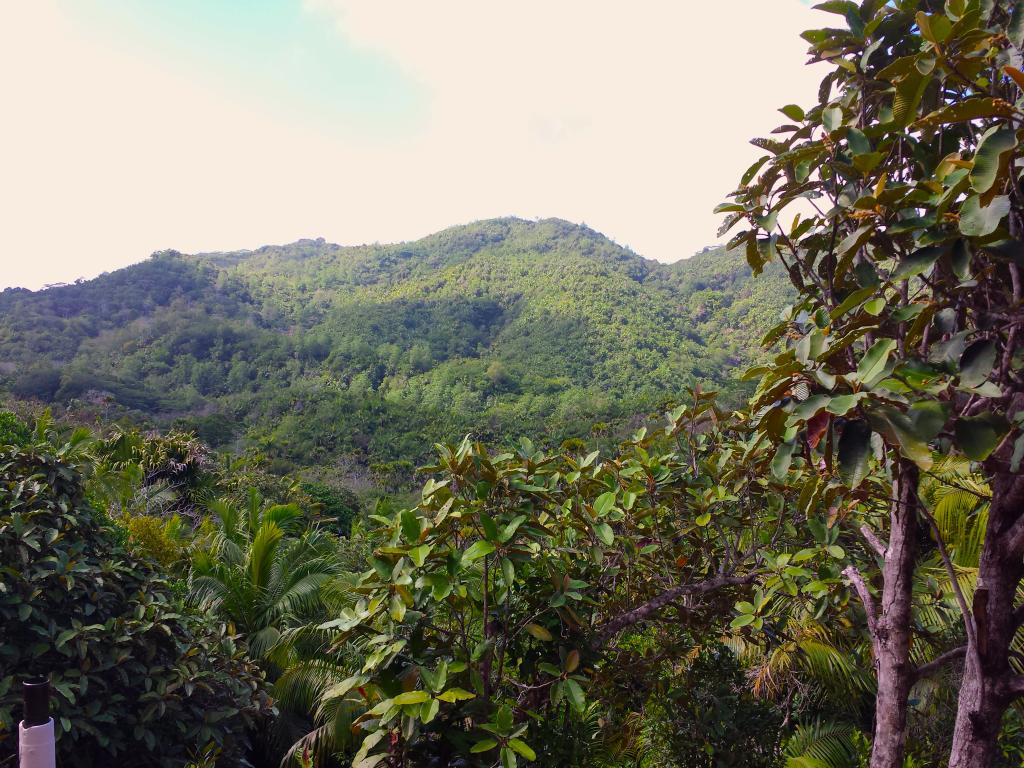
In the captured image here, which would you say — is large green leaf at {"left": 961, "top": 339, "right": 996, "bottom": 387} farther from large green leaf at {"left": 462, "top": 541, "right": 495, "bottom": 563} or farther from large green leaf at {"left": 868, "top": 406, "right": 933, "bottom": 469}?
large green leaf at {"left": 462, "top": 541, "right": 495, "bottom": 563}

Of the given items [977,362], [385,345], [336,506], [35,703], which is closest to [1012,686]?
[977,362]

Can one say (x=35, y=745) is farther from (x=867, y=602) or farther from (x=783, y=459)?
(x=867, y=602)

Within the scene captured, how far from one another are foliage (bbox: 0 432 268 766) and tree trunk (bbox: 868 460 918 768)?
2.96 metres

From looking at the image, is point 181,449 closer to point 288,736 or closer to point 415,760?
point 288,736

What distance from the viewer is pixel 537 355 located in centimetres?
4788

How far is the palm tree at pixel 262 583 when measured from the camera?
635cm

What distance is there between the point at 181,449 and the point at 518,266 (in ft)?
186

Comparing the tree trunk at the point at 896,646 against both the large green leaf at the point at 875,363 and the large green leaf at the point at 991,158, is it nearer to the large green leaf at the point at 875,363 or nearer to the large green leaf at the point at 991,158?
the large green leaf at the point at 875,363

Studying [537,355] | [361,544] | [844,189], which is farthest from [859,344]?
[537,355]

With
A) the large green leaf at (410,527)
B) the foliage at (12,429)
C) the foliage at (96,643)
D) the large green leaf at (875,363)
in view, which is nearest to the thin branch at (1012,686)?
the large green leaf at (875,363)

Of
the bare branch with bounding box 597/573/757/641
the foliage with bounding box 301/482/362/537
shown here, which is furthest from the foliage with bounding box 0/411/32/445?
the foliage with bounding box 301/482/362/537

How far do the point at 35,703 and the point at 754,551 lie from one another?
2340 millimetres

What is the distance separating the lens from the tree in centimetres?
135

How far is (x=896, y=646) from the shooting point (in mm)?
1962
